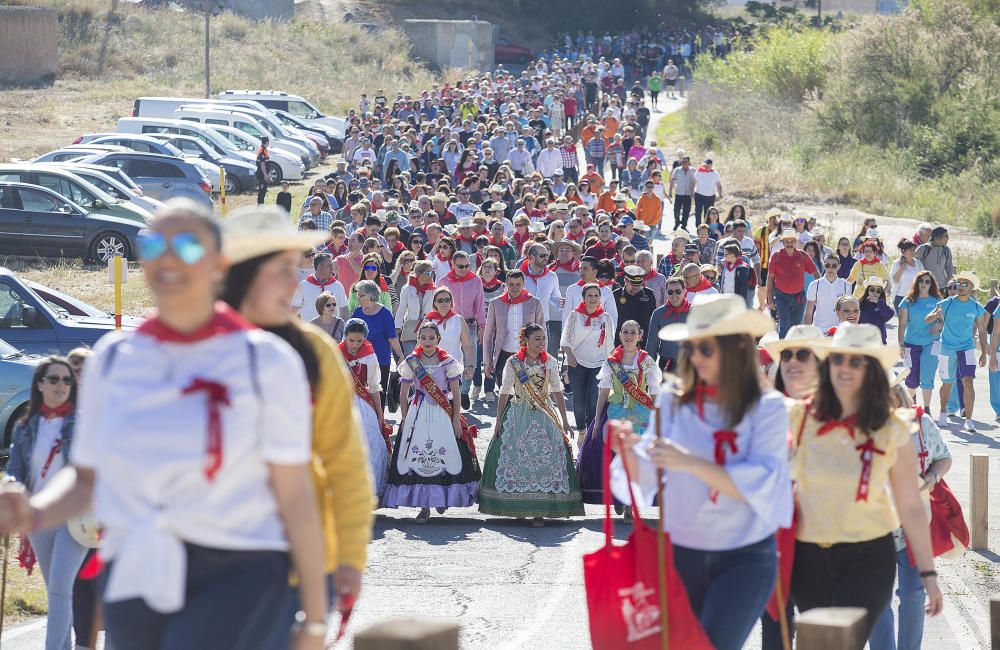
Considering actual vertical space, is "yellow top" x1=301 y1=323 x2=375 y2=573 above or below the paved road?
above

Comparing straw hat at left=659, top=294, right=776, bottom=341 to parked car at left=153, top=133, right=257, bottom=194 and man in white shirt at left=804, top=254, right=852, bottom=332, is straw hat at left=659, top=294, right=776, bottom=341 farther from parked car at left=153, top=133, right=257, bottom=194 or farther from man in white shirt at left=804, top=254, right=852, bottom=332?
parked car at left=153, top=133, right=257, bottom=194

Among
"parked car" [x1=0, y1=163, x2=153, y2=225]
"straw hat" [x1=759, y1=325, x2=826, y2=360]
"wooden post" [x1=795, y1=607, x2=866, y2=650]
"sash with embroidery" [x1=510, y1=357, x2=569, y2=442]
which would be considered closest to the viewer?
"wooden post" [x1=795, y1=607, x2=866, y2=650]

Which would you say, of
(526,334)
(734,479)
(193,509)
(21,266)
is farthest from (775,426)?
(21,266)

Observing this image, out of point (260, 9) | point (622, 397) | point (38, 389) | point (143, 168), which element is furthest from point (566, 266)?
point (260, 9)

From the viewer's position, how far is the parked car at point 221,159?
34156mm

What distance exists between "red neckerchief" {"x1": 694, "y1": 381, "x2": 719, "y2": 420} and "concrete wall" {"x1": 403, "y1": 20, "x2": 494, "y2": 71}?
66.8 meters

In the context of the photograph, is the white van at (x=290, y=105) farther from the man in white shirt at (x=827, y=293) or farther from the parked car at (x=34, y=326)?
the parked car at (x=34, y=326)

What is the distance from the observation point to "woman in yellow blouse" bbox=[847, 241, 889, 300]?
737 inches

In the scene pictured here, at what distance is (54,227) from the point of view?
24.9 m

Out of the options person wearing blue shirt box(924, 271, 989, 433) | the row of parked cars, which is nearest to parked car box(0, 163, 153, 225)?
the row of parked cars

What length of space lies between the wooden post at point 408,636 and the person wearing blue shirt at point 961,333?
515 inches

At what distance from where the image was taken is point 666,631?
190 inches

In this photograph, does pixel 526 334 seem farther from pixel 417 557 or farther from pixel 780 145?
pixel 780 145

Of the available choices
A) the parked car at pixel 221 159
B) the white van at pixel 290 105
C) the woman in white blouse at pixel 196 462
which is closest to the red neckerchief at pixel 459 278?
the woman in white blouse at pixel 196 462
